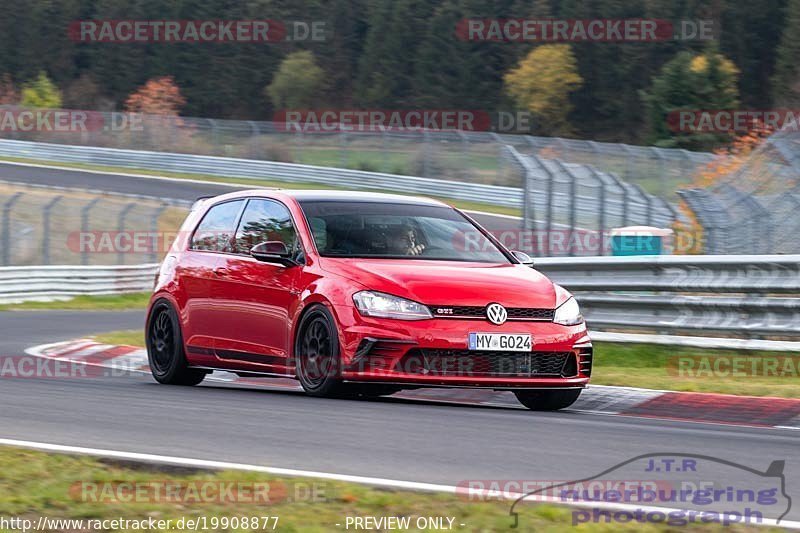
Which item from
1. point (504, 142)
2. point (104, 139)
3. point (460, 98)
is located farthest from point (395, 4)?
point (504, 142)

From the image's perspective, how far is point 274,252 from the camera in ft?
34.0

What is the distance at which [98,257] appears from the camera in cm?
3278

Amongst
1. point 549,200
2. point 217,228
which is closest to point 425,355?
point 217,228

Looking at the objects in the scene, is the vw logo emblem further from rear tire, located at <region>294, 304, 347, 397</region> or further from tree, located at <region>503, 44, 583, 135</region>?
tree, located at <region>503, 44, 583, 135</region>

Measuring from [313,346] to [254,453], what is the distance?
307 centimetres

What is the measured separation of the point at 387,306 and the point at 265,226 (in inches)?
72.2

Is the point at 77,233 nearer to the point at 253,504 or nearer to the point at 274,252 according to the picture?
the point at 274,252

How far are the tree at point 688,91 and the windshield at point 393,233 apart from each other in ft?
216

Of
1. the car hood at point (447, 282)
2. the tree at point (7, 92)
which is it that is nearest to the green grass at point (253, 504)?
the car hood at point (447, 282)

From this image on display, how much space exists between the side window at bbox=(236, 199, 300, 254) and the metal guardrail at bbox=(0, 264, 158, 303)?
680 inches

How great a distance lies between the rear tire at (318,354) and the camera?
962cm

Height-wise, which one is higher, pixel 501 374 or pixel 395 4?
pixel 395 4

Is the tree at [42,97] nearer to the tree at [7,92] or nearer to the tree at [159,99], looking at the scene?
the tree at [7,92]

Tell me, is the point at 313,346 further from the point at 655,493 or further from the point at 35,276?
the point at 35,276
